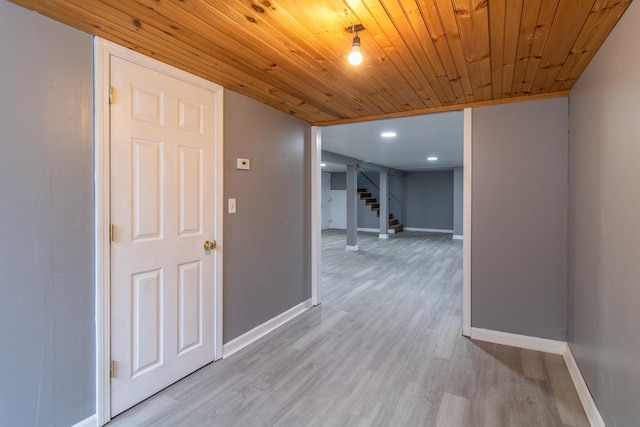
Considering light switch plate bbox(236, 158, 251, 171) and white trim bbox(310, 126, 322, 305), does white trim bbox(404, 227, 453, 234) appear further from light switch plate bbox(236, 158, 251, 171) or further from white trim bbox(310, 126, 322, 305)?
light switch plate bbox(236, 158, 251, 171)

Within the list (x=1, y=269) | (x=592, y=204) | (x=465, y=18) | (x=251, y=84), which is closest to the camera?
(x=1, y=269)

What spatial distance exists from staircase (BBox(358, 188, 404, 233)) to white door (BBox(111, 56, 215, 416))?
9309 mm

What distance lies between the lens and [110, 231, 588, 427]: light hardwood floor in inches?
73.5

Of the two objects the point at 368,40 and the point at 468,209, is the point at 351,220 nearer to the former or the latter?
the point at 468,209

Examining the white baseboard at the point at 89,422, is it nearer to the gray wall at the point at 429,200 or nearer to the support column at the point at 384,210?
the support column at the point at 384,210

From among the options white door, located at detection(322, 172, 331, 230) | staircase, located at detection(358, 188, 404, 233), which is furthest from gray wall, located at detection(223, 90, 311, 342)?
white door, located at detection(322, 172, 331, 230)

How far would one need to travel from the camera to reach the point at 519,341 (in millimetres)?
2773

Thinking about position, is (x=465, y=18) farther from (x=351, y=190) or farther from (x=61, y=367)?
(x=351, y=190)

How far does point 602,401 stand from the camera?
5.55 feet

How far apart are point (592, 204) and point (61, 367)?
312 centimetres

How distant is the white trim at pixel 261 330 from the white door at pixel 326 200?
8.98m

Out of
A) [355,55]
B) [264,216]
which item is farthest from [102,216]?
[355,55]

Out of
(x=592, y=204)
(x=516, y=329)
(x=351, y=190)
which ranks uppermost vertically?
(x=351, y=190)

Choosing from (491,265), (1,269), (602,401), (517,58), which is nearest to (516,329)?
(491,265)
